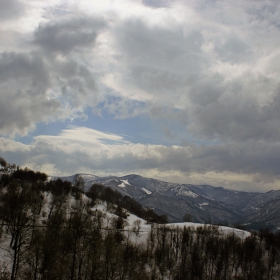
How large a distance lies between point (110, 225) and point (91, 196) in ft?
174

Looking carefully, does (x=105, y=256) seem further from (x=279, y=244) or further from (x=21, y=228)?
(x=279, y=244)

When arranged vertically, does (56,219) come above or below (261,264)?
above

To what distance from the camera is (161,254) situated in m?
111

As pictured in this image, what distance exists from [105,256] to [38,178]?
144992 mm

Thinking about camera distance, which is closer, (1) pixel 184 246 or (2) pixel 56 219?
(2) pixel 56 219

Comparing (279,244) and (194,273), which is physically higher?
(279,244)

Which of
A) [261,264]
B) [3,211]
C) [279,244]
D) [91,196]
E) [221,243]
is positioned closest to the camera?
[3,211]

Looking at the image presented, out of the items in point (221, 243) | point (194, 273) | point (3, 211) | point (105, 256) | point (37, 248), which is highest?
point (3, 211)

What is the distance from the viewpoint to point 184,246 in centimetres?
12519

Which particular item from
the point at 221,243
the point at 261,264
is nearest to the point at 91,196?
the point at 221,243

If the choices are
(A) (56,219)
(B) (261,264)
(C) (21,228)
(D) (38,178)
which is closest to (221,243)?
(B) (261,264)

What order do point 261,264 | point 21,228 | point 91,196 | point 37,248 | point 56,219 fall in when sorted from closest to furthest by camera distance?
point 37,248
point 21,228
point 56,219
point 261,264
point 91,196

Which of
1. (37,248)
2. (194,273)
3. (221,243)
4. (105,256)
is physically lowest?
(194,273)

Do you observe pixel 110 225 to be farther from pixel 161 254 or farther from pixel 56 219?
pixel 56 219
